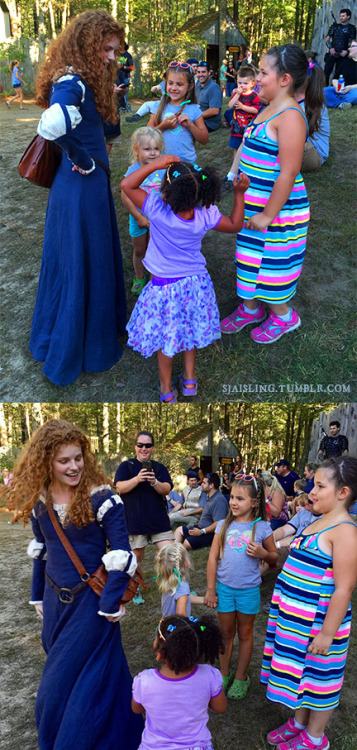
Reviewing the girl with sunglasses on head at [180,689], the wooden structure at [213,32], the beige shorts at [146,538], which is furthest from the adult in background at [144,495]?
the wooden structure at [213,32]

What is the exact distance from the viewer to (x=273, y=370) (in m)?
4.35

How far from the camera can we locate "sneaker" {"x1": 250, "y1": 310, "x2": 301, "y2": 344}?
4.43 meters

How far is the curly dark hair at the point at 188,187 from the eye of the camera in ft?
10.8

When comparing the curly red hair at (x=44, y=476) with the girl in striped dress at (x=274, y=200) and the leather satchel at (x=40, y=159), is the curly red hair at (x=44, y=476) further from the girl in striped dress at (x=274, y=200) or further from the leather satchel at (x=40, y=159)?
the girl in striped dress at (x=274, y=200)

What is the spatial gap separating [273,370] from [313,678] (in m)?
2.24

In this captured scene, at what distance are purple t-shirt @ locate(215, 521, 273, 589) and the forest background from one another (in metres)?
6.94

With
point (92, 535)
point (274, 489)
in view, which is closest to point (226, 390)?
point (274, 489)

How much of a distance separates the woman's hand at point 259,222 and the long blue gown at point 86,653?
205 centimetres

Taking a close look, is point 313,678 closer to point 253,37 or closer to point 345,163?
point 345,163

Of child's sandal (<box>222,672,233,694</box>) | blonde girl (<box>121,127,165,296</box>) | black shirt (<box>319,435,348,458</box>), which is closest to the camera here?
child's sandal (<box>222,672,233,694</box>)

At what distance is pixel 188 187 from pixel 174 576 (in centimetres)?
215

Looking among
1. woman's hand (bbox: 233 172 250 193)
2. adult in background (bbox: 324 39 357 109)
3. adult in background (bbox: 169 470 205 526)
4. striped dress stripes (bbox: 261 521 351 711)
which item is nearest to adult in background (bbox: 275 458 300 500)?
adult in background (bbox: 169 470 205 526)

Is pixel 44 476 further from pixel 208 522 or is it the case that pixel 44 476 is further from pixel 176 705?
pixel 208 522

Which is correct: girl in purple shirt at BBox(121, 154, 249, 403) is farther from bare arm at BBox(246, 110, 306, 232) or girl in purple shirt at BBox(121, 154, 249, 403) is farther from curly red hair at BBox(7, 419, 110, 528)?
curly red hair at BBox(7, 419, 110, 528)
